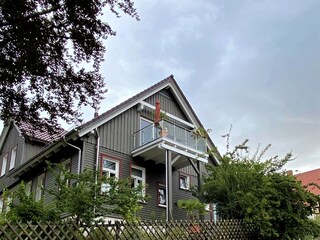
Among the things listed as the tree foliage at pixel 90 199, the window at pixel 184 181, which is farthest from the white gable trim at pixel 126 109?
the tree foliage at pixel 90 199

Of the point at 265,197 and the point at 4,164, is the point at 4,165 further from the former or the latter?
the point at 265,197

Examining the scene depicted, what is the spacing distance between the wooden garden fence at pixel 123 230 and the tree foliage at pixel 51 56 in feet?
5.34

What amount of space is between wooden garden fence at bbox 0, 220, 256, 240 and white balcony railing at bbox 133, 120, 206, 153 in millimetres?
6821

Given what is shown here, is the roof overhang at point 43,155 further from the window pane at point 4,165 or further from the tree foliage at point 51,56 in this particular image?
the tree foliage at point 51,56

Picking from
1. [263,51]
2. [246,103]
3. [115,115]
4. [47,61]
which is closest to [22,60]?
[47,61]

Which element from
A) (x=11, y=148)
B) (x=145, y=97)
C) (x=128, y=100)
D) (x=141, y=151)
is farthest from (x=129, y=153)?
(x=11, y=148)

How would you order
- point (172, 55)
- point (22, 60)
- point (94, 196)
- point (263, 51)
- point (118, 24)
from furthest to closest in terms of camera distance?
point (263, 51)
point (172, 55)
point (118, 24)
point (94, 196)
point (22, 60)

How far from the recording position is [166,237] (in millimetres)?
7582

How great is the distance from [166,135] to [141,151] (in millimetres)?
1222

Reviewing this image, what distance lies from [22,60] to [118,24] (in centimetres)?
201

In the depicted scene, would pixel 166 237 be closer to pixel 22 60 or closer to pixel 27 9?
pixel 22 60

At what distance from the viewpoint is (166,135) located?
15.7 meters

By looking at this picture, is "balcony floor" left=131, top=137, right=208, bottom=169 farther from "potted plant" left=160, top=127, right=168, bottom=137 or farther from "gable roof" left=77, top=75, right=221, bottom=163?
"gable roof" left=77, top=75, right=221, bottom=163

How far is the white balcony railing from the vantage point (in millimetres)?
15914
